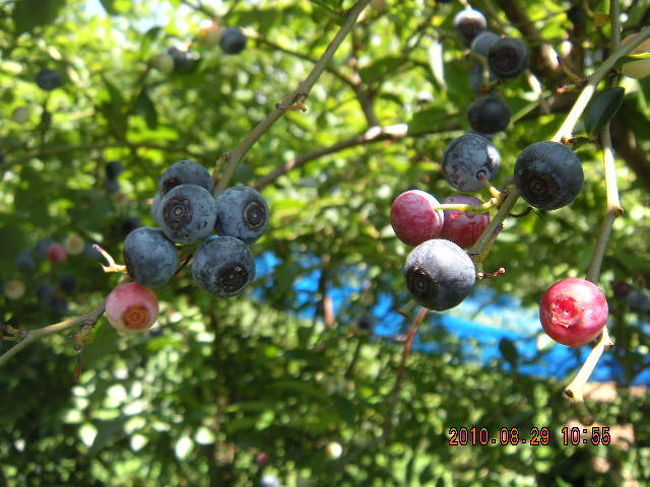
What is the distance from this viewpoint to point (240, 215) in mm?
912

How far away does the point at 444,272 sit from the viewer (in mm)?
710

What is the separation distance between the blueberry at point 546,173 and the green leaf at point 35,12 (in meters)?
1.40

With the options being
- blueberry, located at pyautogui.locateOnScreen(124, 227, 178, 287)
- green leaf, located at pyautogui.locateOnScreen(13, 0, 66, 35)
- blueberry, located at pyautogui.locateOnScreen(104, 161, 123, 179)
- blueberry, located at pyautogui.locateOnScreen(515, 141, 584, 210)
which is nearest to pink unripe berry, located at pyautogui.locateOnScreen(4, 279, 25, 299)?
blueberry, located at pyautogui.locateOnScreen(104, 161, 123, 179)

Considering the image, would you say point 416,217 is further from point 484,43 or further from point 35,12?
point 35,12

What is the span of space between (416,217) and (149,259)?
367mm

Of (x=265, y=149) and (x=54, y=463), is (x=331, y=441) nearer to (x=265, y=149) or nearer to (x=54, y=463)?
(x=54, y=463)

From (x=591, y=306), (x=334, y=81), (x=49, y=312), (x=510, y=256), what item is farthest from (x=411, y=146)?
(x=591, y=306)

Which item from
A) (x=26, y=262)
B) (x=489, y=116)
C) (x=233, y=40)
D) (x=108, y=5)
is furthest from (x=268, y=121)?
(x=26, y=262)

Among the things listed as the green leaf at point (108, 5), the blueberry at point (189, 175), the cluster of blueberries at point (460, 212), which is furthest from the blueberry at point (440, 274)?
the green leaf at point (108, 5)

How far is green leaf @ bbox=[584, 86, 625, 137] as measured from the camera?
88 cm

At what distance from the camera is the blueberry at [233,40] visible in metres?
2.21

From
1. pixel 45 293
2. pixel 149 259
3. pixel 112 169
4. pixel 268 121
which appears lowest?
pixel 45 293

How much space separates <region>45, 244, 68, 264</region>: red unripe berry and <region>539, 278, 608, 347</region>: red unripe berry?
7.03 feet

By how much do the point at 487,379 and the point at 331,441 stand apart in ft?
2.67
